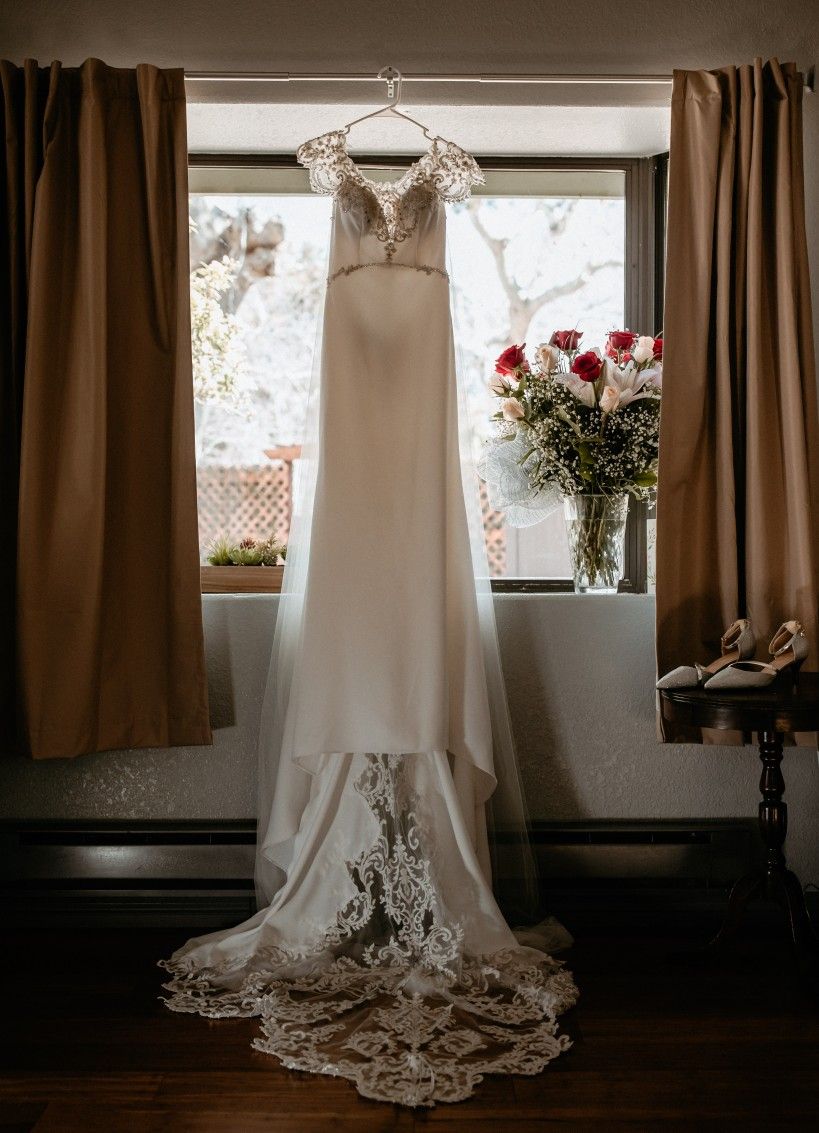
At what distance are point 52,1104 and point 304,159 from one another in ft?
6.71

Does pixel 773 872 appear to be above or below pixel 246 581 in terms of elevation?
below

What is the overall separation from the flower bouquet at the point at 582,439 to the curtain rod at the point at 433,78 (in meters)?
0.66

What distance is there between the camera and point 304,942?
6.82 feet

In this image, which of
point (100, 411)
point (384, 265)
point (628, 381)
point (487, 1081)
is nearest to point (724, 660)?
point (628, 381)

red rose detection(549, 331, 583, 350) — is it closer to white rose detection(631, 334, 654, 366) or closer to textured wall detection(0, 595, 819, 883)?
white rose detection(631, 334, 654, 366)

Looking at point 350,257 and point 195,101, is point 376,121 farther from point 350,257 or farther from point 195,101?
point 350,257

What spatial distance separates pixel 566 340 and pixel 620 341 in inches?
5.8

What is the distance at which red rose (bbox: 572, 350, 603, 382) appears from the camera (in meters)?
2.44

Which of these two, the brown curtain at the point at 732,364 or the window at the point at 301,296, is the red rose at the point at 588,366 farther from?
the window at the point at 301,296

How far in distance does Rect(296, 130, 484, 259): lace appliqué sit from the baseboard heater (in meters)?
1.58

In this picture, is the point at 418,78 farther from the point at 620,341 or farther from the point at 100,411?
the point at 100,411

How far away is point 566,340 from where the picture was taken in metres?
2.57

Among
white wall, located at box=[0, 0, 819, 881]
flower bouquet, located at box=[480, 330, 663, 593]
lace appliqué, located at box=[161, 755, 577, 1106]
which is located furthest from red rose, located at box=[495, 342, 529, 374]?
lace appliqué, located at box=[161, 755, 577, 1106]

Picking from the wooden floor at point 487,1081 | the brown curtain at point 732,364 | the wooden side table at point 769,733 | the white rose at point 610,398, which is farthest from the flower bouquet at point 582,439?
the wooden floor at point 487,1081
